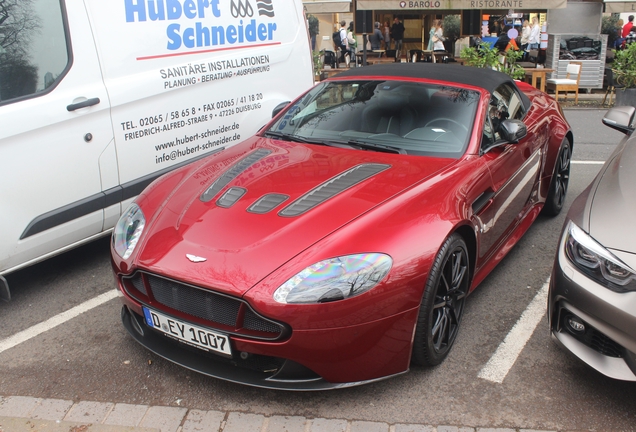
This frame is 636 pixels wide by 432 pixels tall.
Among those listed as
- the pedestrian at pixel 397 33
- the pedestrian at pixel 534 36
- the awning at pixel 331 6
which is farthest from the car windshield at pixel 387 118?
the pedestrian at pixel 397 33

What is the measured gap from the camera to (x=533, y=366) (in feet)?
10.3

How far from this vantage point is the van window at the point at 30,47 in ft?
12.0

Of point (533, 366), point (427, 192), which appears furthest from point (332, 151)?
point (533, 366)

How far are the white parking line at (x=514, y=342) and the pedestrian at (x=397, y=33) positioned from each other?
1864 cm

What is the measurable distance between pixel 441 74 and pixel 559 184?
168cm

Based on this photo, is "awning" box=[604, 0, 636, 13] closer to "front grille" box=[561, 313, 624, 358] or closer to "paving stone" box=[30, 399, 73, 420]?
"front grille" box=[561, 313, 624, 358]

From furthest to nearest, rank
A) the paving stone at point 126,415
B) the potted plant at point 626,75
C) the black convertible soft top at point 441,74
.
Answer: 1. the potted plant at point 626,75
2. the black convertible soft top at point 441,74
3. the paving stone at point 126,415

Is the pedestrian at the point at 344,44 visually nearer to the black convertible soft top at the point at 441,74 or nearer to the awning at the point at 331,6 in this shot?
the awning at the point at 331,6

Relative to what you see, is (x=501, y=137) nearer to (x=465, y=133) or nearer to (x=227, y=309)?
(x=465, y=133)

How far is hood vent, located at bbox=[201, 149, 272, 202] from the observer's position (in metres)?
3.32

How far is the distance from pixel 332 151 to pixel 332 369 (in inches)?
59.5

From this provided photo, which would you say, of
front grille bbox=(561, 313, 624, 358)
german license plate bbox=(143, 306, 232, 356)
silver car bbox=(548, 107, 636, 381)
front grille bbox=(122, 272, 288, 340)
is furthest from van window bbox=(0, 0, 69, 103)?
front grille bbox=(561, 313, 624, 358)

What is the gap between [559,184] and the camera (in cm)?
516

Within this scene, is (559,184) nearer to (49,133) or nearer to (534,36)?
(49,133)
